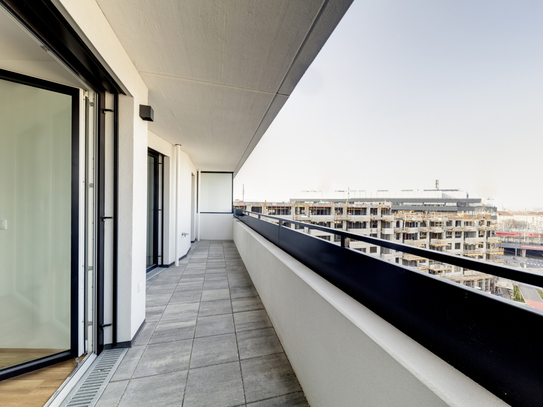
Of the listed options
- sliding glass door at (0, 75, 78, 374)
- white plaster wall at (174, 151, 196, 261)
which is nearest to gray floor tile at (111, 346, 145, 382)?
sliding glass door at (0, 75, 78, 374)

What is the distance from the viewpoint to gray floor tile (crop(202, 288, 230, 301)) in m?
2.97

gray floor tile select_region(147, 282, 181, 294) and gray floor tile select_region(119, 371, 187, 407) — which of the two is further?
gray floor tile select_region(147, 282, 181, 294)

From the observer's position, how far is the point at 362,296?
114 cm

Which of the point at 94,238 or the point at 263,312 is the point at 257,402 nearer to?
the point at 263,312

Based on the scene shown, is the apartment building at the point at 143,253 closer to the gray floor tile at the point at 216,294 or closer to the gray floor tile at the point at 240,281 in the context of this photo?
the gray floor tile at the point at 216,294

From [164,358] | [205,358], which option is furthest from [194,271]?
[205,358]

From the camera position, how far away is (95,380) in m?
1.59

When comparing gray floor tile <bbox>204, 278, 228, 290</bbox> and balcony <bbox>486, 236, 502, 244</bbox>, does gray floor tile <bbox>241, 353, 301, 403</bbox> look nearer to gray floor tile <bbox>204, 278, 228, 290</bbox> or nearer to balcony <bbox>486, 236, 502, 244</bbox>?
balcony <bbox>486, 236, 502, 244</bbox>

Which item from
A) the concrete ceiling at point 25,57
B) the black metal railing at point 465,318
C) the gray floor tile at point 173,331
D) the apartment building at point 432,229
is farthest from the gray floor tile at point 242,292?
the concrete ceiling at point 25,57

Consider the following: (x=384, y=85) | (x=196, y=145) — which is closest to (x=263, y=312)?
(x=384, y=85)

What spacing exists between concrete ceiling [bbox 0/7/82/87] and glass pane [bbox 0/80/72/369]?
15 cm

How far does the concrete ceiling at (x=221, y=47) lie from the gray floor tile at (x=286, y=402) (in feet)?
8.39

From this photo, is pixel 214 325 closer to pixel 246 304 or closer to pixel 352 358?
pixel 246 304

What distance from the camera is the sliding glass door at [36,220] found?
1.60 metres
